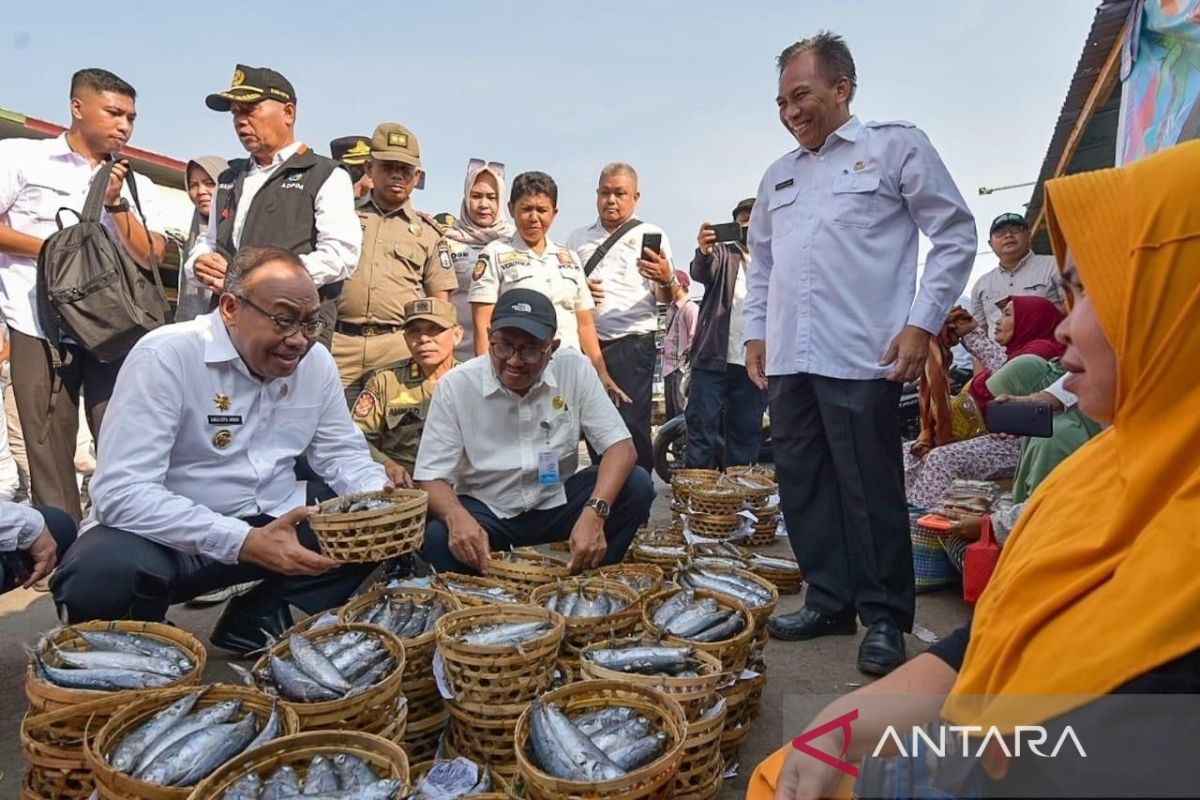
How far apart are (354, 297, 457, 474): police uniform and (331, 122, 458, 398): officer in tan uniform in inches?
10.7

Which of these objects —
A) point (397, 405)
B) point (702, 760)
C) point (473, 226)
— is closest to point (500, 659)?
point (702, 760)

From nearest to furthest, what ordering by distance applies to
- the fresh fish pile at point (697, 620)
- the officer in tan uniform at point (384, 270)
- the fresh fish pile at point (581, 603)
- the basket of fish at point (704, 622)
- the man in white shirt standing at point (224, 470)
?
the basket of fish at point (704, 622)
the fresh fish pile at point (697, 620)
the man in white shirt standing at point (224, 470)
the fresh fish pile at point (581, 603)
the officer in tan uniform at point (384, 270)

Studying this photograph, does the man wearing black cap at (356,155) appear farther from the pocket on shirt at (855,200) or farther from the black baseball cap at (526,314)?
the pocket on shirt at (855,200)

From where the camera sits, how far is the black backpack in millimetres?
4027

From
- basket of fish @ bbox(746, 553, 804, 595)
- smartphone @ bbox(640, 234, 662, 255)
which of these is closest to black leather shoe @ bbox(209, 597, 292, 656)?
basket of fish @ bbox(746, 553, 804, 595)

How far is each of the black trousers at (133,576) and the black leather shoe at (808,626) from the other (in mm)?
2363

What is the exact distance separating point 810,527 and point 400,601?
6.72 ft

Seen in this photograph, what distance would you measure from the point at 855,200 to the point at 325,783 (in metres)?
3.20

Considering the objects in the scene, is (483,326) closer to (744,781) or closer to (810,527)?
(810,527)

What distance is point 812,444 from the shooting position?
3.77 meters

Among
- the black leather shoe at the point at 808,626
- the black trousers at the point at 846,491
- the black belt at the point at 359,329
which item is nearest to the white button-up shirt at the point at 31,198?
the black belt at the point at 359,329

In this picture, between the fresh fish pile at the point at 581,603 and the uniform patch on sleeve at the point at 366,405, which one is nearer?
the fresh fish pile at the point at 581,603

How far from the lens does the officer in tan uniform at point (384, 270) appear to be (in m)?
5.14

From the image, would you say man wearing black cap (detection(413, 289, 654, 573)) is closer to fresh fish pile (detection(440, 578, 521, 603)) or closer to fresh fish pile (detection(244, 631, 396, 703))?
fresh fish pile (detection(440, 578, 521, 603))
